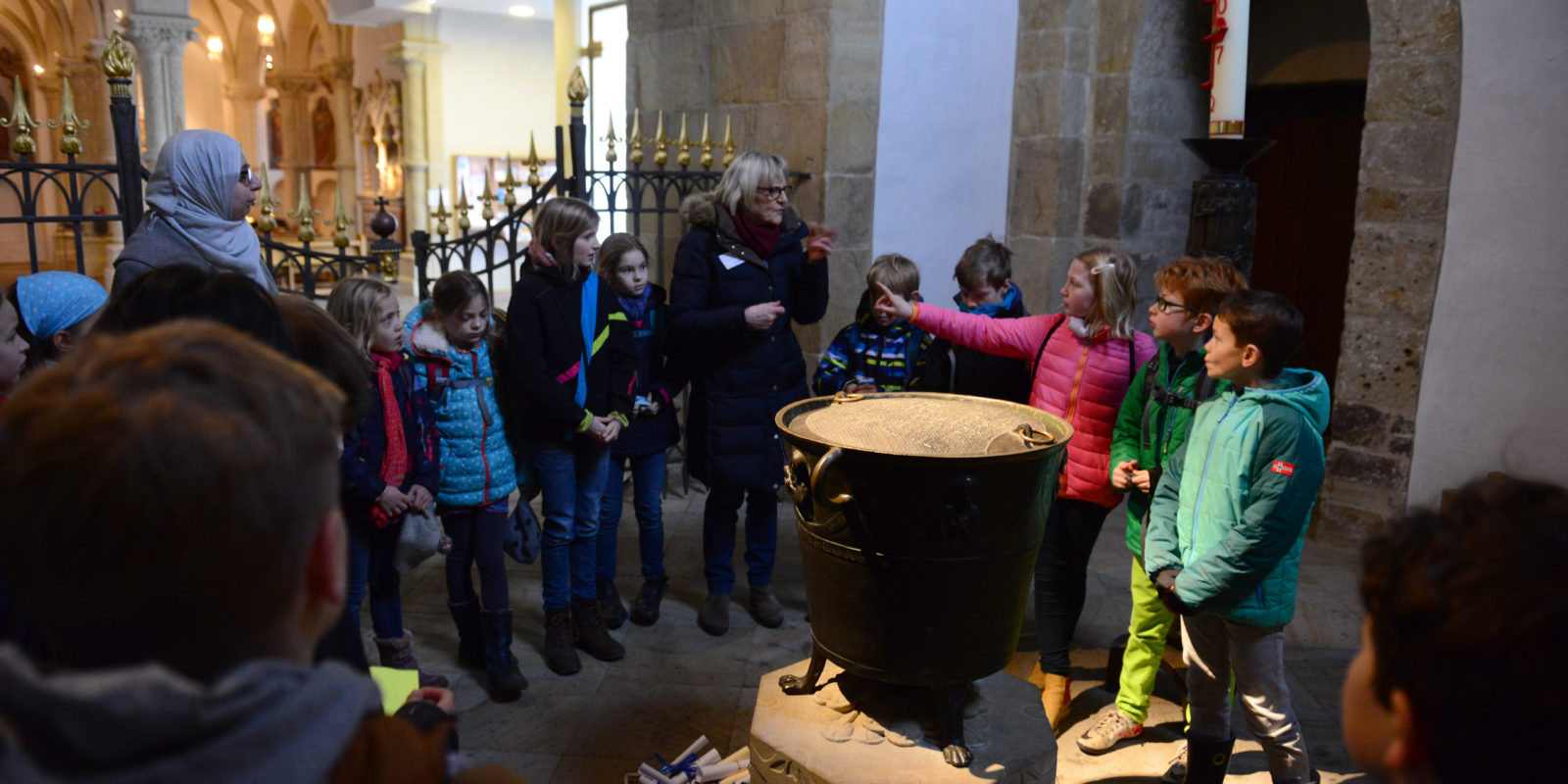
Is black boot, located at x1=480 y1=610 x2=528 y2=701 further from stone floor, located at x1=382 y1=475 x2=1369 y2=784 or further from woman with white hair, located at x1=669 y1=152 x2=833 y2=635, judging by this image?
woman with white hair, located at x1=669 y1=152 x2=833 y2=635

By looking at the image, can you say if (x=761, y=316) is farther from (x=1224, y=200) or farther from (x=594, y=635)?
(x=1224, y=200)

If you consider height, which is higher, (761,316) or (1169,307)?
(1169,307)

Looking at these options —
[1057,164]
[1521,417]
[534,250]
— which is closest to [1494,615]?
[534,250]

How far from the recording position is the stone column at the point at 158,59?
11500mm

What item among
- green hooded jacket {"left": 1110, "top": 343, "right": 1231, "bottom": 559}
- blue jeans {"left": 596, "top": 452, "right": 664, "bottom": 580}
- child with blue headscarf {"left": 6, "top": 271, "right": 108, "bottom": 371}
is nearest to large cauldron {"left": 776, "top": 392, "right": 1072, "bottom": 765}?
green hooded jacket {"left": 1110, "top": 343, "right": 1231, "bottom": 559}

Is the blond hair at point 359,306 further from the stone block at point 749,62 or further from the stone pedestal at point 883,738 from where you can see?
the stone block at point 749,62

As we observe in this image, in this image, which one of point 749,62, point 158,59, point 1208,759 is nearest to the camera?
point 1208,759

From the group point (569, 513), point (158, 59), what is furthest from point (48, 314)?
point (158, 59)

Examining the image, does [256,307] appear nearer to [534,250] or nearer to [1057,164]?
[534,250]

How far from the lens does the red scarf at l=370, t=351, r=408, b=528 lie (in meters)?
3.09

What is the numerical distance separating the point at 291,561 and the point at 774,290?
3131 mm

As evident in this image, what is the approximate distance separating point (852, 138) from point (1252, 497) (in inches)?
130

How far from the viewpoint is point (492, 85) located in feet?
52.0

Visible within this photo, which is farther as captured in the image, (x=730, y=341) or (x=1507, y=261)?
(x=1507, y=261)
